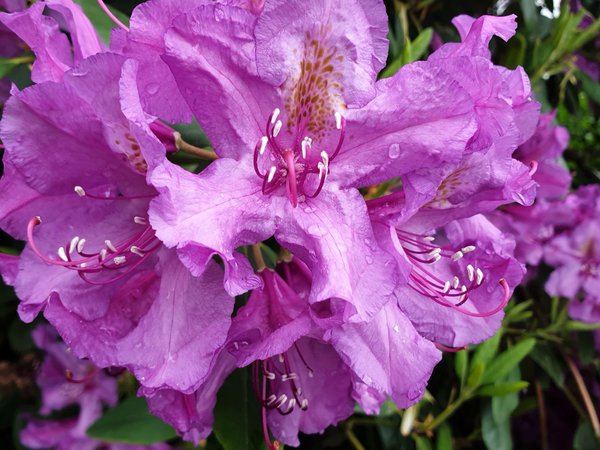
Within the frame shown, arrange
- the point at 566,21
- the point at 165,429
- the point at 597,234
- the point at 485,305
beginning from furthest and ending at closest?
the point at 597,234
the point at 566,21
the point at 165,429
the point at 485,305

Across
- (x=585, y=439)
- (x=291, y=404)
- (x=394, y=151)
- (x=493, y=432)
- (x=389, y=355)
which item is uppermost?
(x=394, y=151)

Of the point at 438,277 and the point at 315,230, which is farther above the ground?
the point at 315,230

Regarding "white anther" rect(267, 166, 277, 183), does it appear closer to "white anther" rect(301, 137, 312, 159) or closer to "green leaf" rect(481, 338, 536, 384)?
"white anther" rect(301, 137, 312, 159)

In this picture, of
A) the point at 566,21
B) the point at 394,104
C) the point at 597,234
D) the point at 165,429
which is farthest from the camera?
the point at 597,234

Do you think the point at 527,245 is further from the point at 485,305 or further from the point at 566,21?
the point at 485,305

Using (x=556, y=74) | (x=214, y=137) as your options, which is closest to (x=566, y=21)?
(x=556, y=74)

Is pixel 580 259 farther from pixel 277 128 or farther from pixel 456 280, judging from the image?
pixel 277 128

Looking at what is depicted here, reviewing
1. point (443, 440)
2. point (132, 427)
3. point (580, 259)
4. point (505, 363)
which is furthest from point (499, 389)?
point (132, 427)

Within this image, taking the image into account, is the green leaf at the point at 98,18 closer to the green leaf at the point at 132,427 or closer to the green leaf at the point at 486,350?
the green leaf at the point at 132,427
